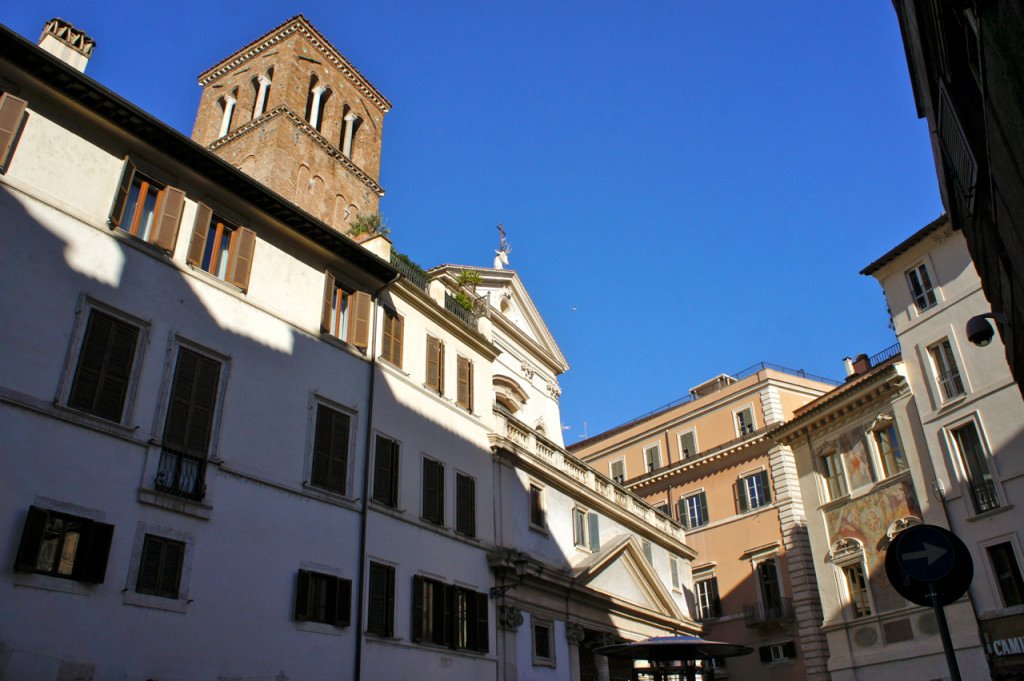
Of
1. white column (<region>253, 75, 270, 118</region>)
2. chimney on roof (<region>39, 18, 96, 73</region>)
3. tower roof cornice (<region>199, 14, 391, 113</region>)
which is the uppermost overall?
tower roof cornice (<region>199, 14, 391, 113</region>)

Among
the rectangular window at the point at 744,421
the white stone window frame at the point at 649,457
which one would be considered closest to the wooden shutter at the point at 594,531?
the rectangular window at the point at 744,421

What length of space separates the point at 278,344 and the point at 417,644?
25.1 ft

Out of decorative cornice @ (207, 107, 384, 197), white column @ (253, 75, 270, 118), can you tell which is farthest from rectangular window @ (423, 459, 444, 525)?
white column @ (253, 75, 270, 118)

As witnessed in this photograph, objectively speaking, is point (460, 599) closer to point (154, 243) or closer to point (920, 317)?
point (154, 243)

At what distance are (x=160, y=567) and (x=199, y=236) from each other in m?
7.03

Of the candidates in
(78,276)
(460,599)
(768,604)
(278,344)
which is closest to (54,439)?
(78,276)

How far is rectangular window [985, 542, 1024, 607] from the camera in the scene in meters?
24.0

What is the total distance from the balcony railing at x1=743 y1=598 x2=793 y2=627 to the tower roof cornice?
35460 mm

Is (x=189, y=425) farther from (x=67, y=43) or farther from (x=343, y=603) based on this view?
(x=67, y=43)

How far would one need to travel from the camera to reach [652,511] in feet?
113

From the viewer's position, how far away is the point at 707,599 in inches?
1585

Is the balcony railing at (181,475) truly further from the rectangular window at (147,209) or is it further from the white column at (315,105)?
the white column at (315,105)

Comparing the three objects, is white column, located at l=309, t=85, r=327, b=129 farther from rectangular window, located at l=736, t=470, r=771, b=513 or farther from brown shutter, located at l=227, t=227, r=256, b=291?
rectangular window, located at l=736, t=470, r=771, b=513

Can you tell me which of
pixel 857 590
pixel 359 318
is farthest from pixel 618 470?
pixel 359 318
